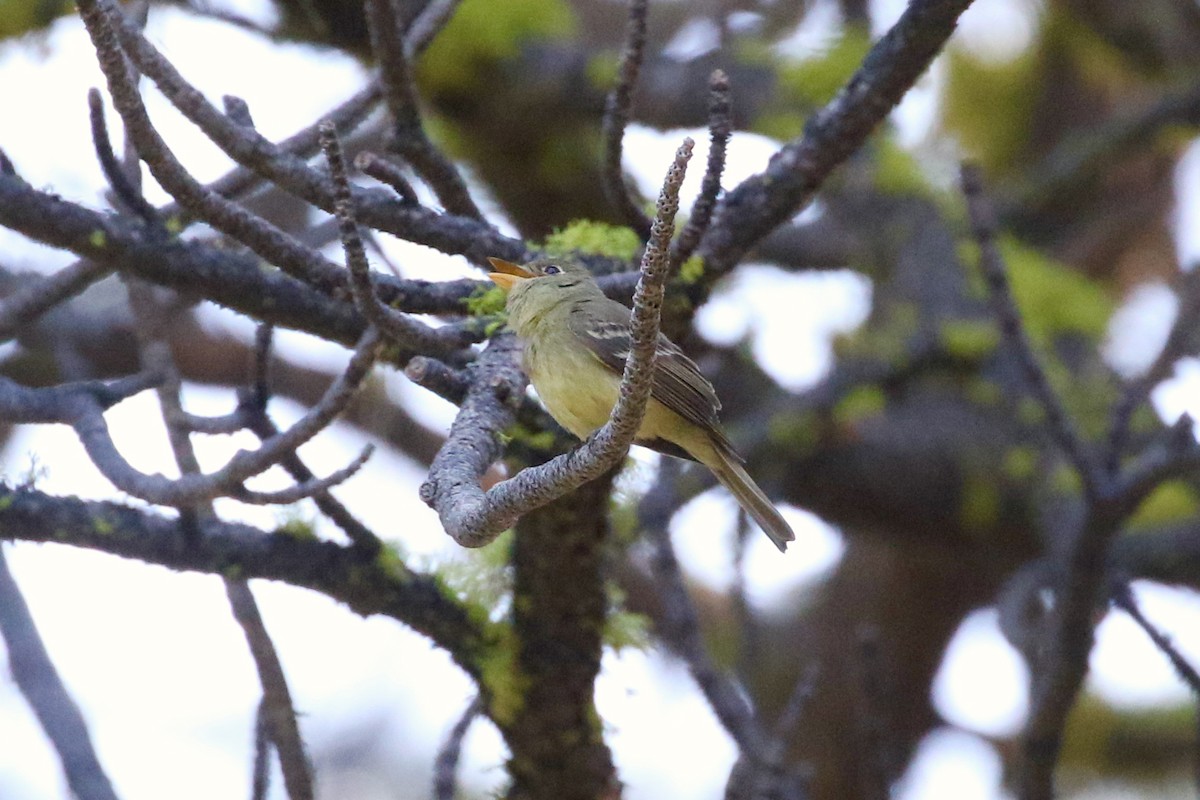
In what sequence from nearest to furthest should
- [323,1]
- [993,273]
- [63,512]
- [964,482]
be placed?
[63,512] → [993,273] → [323,1] → [964,482]

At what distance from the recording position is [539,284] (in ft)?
12.8

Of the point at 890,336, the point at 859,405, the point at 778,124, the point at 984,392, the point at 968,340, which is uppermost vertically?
the point at 778,124

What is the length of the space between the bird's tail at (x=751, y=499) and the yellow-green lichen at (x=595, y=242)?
66 centimetres

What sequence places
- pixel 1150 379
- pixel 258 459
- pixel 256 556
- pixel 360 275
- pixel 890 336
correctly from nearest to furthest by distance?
pixel 360 275, pixel 258 459, pixel 256 556, pixel 1150 379, pixel 890 336

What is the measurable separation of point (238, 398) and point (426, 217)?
28.0 inches

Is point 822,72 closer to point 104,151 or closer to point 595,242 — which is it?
point 595,242

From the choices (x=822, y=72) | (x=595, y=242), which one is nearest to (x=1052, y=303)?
(x=822, y=72)

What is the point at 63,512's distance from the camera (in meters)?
3.38

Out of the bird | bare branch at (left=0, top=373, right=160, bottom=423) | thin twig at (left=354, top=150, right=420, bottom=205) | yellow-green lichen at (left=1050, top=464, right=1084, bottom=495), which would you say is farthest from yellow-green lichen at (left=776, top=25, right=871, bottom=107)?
bare branch at (left=0, top=373, right=160, bottom=423)

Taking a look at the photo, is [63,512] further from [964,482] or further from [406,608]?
[964,482]

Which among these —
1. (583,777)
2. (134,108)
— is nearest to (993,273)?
(583,777)

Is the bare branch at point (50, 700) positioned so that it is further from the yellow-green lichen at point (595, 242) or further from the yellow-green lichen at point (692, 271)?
the yellow-green lichen at point (692, 271)

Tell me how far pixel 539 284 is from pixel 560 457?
1.32 metres

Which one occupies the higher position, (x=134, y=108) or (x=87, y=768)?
(x=134, y=108)
